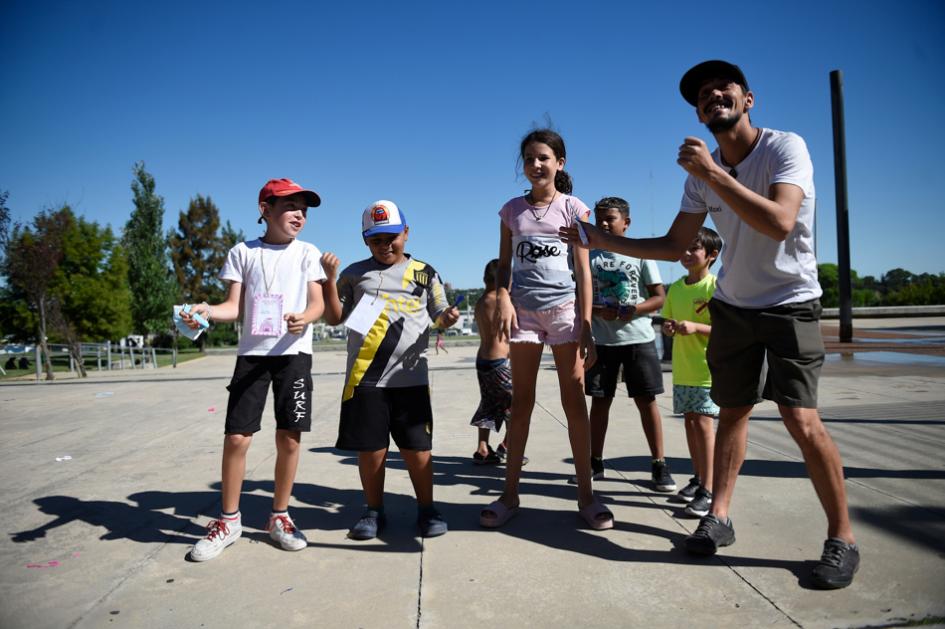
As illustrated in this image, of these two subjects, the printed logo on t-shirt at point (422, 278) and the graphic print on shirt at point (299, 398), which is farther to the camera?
the printed logo on t-shirt at point (422, 278)

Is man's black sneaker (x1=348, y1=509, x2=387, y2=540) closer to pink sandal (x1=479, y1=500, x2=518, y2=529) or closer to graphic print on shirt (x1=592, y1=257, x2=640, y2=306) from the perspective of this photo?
pink sandal (x1=479, y1=500, x2=518, y2=529)

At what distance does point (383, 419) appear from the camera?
3123 millimetres

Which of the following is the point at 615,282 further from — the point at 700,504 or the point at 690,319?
the point at 700,504

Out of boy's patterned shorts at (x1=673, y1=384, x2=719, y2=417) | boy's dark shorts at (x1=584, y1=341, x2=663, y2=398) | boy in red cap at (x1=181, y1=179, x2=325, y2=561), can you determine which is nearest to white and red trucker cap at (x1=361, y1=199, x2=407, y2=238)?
Result: boy in red cap at (x1=181, y1=179, x2=325, y2=561)

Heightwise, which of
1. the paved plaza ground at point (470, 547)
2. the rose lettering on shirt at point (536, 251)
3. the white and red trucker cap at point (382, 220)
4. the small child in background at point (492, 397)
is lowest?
the paved plaza ground at point (470, 547)

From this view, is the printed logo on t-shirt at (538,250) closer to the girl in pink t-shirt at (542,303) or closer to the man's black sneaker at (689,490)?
the girl in pink t-shirt at (542,303)

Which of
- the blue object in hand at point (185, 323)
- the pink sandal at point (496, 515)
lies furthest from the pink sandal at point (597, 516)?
the blue object in hand at point (185, 323)

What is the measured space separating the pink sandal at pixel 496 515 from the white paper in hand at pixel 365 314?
1.15 metres

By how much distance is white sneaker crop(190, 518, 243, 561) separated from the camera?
110 inches

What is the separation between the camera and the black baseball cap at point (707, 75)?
258 centimetres

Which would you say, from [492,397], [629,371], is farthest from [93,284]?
[629,371]

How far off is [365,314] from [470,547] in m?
1.29

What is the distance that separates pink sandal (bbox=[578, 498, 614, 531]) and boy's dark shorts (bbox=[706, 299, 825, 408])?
Result: 805mm

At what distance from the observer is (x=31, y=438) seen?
610cm
